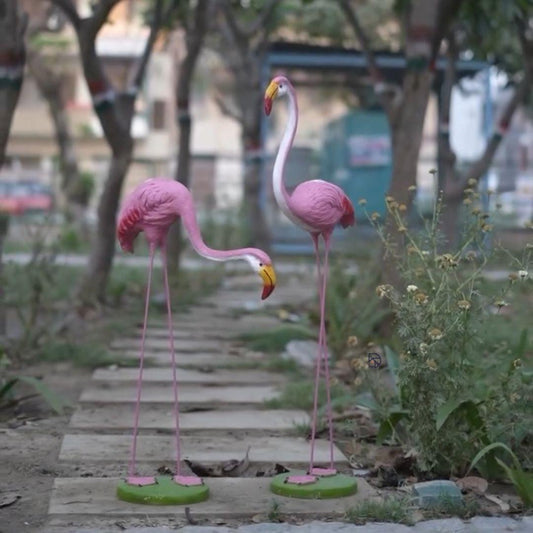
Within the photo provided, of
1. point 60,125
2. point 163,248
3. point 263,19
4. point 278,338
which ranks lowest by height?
point 278,338

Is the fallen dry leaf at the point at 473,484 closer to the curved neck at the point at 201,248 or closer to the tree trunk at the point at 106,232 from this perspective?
the curved neck at the point at 201,248

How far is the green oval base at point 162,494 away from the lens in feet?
16.4

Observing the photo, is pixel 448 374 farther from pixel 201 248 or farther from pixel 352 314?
pixel 352 314

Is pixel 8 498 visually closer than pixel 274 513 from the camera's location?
No

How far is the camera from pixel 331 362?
8547 mm

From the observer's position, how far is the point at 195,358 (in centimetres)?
898

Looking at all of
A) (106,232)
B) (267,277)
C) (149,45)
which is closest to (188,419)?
(267,277)

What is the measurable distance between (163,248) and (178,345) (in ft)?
13.8

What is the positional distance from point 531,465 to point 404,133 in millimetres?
4173

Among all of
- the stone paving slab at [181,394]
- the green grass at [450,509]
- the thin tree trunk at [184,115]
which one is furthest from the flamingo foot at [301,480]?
the thin tree trunk at [184,115]

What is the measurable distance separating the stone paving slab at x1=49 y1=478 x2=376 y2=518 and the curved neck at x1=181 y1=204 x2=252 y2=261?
1130 millimetres

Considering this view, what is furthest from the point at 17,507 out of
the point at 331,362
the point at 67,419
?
the point at 331,362

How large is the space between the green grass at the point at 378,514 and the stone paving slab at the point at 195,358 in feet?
12.5

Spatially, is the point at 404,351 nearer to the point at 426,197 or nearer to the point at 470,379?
the point at 470,379
